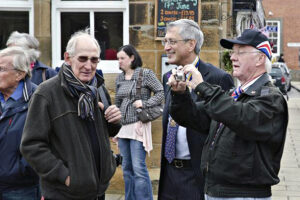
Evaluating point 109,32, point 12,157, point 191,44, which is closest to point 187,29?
point 191,44

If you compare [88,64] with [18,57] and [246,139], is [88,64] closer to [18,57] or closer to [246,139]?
[18,57]

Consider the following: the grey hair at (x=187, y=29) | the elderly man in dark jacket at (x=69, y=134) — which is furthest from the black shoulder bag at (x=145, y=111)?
the elderly man in dark jacket at (x=69, y=134)

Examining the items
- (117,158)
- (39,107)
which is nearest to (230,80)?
(117,158)

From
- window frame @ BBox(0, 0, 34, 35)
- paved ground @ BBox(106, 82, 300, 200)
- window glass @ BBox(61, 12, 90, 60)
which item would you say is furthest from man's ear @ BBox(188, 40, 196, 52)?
window frame @ BBox(0, 0, 34, 35)

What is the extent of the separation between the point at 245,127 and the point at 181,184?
1.30 meters

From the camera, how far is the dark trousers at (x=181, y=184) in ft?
14.7

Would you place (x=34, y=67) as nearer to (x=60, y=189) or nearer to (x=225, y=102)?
(x=60, y=189)

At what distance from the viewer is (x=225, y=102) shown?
3.37 metres

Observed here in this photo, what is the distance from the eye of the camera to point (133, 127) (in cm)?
670

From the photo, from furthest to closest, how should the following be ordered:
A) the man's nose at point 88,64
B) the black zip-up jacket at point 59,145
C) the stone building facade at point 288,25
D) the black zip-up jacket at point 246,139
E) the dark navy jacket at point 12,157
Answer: the stone building facade at point 288,25
the dark navy jacket at point 12,157
the man's nose at point 88,64
the black zip-up jacket at point 59,145
the black zip-up jacket at point 246,139

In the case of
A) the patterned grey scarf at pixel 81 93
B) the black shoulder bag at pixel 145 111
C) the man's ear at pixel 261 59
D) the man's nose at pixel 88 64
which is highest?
the man's ear at pixel 261 59

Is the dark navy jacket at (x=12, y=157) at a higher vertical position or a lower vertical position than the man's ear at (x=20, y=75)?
lower

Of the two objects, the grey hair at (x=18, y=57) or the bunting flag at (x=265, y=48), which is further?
the grey hair at (x=18, y=57)

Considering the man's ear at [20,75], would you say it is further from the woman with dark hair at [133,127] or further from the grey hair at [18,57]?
the woman with dark hair at [133,127]
